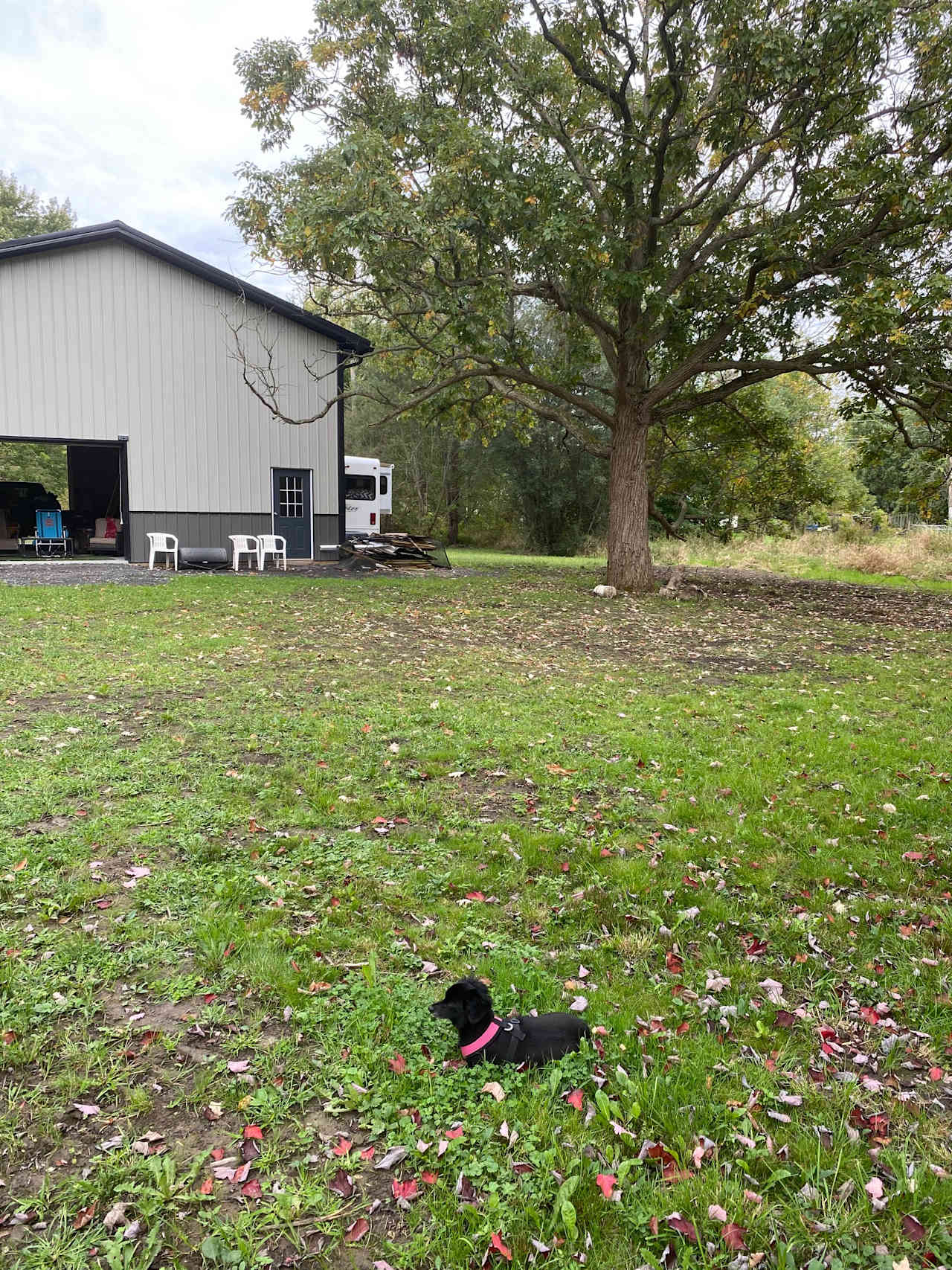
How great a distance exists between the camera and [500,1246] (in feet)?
5.69

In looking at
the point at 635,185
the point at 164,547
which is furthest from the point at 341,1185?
the point at 164,547

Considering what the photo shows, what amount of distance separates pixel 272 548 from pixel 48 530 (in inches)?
254

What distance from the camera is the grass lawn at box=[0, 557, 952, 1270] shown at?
184 cm

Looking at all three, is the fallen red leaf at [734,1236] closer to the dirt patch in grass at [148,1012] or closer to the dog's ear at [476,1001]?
the dog's ear at [476,1001]

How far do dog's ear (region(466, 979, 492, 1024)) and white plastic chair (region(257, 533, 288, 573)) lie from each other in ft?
50.4

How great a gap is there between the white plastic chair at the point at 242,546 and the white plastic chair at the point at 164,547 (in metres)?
1.20

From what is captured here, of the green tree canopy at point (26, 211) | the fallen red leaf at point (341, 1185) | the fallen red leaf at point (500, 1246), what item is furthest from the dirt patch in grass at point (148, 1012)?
the green tree canopy at point (26, 211)

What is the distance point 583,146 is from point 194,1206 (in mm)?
15054

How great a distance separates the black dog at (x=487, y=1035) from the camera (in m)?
2.33

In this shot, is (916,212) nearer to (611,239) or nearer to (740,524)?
(611,239)

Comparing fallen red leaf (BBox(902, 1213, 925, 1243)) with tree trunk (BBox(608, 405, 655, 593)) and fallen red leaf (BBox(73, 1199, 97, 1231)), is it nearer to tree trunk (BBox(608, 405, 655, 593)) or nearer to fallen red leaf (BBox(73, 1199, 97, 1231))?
fallen red leaf (BBox(73, 1199, 97, 1231))

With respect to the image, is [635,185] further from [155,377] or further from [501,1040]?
[501,1040]

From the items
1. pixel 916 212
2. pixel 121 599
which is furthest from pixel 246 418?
pixel 916 212

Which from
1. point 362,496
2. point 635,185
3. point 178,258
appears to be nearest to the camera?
point 635,185
